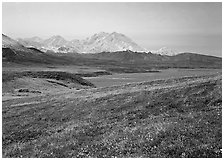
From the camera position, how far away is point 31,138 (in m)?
26.6

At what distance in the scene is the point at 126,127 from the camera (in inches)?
938

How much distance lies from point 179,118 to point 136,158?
8.09 metres

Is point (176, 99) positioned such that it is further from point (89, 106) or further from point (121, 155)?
point (121, 155)

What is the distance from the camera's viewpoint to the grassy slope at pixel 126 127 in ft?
59.5

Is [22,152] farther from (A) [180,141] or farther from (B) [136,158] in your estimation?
(A) [180,141]

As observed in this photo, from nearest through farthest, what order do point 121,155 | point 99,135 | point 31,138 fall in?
point 121,155 → point 99,135 → point 31,138

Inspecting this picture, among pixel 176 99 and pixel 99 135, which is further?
pixel 176 99

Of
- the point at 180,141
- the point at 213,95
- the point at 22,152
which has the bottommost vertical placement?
the point at 22,152

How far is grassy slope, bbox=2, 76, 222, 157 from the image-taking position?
1812 centimetres

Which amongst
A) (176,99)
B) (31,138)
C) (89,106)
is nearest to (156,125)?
(176,99)

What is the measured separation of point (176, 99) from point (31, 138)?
14.6m

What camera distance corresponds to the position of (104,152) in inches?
746

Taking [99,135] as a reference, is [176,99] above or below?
above

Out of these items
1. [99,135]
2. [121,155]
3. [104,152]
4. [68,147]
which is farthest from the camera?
[99,135]
